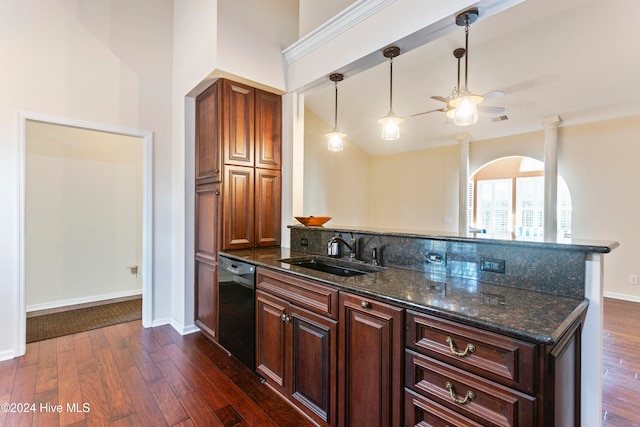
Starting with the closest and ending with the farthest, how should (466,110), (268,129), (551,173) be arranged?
1. (466,110)
2. (268,129)
3. (551,173)

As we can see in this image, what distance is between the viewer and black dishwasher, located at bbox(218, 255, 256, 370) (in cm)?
227

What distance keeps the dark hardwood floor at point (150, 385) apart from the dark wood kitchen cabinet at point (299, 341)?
0.20m

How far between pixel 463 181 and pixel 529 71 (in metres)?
2.48

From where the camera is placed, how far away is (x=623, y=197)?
15.0ft

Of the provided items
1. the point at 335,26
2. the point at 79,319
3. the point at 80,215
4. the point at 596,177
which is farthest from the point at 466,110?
the point at 80,215

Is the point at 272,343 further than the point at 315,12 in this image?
No

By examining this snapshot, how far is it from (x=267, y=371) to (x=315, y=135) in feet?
16.4

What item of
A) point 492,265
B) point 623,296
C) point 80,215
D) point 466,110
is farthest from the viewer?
point 623,296

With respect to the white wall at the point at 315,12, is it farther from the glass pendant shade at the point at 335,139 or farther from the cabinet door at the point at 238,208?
the cabinet door at the point at 238,208

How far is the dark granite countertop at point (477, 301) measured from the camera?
1037mm

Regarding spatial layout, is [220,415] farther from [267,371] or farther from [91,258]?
[91,258]

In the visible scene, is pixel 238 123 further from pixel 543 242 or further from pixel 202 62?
pixel 543 242

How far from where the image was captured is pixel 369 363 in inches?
56.9

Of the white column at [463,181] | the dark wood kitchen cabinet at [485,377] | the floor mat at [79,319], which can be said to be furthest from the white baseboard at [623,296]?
the floor mat at [79,319]
